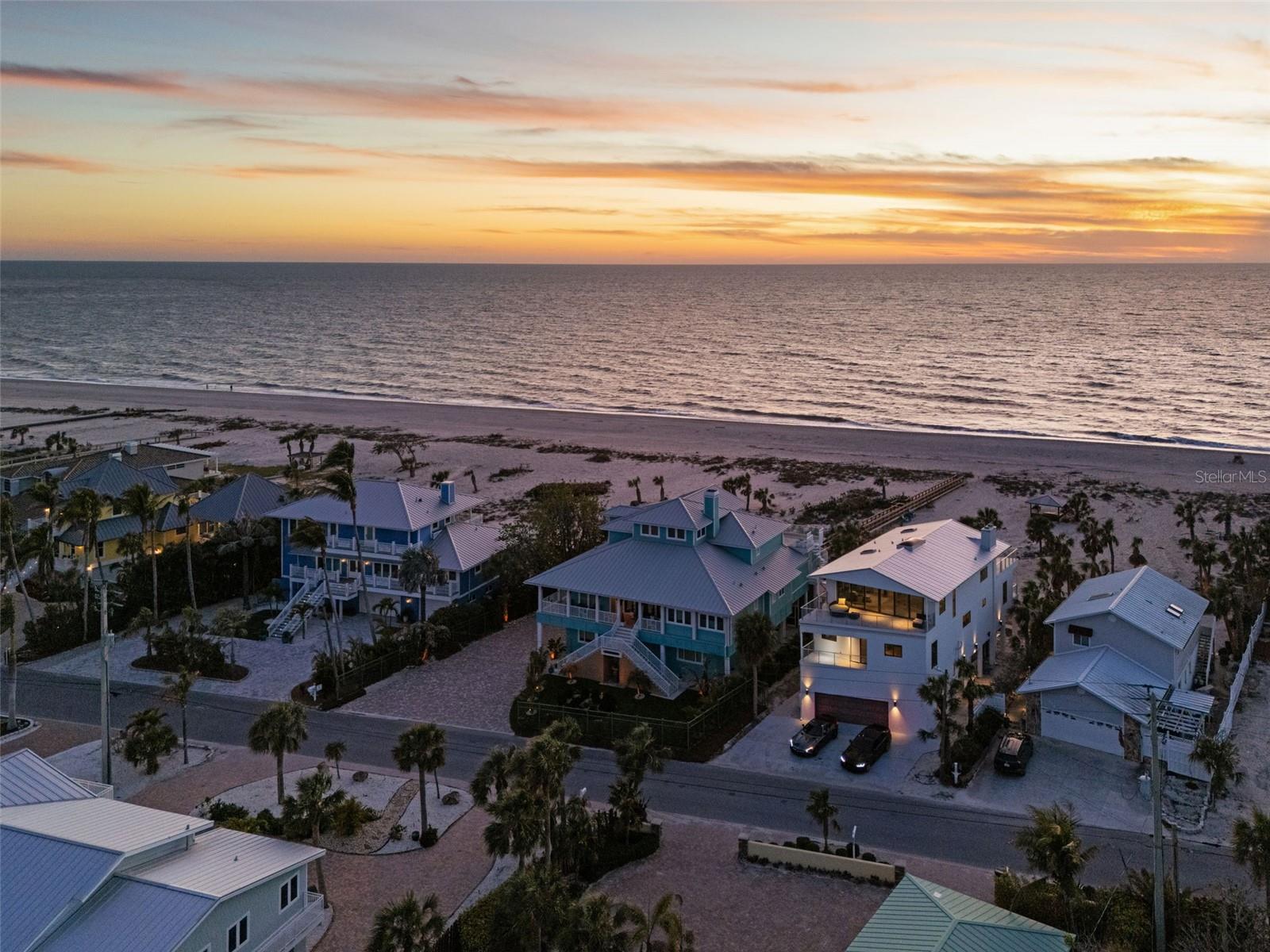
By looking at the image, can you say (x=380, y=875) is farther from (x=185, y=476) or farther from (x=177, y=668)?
(x=185, y=476)

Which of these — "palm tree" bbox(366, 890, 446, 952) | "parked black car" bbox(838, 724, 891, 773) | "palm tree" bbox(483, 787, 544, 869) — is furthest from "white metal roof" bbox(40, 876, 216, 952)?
"parked black car" bbox(838, 724, 891, 773)

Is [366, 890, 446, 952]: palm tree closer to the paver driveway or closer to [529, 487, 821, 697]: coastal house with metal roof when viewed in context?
the paver driveway

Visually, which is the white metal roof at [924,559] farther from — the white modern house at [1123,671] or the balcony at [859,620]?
the white modern house at [1123,671]

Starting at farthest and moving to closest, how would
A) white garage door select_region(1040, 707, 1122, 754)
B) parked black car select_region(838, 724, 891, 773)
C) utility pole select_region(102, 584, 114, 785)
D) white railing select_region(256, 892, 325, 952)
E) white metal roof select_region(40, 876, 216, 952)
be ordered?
white garage door select_region(1040, 707, 1122, 754) → parked black car select_region(838, 724, 891, 773) → utility pole select_region(102, 584, 114, 785) → white railing select_region(256, 892, 325, 952) → white metal roof select_region(40, 876, 216, 952)

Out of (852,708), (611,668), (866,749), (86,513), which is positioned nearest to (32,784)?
(611,668)

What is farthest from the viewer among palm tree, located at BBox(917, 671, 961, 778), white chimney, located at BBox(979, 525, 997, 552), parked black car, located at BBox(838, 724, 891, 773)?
white chimney, located at BBox(979, 525, 997, 552)

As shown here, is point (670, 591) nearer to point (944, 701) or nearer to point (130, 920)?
point (944, 701)
